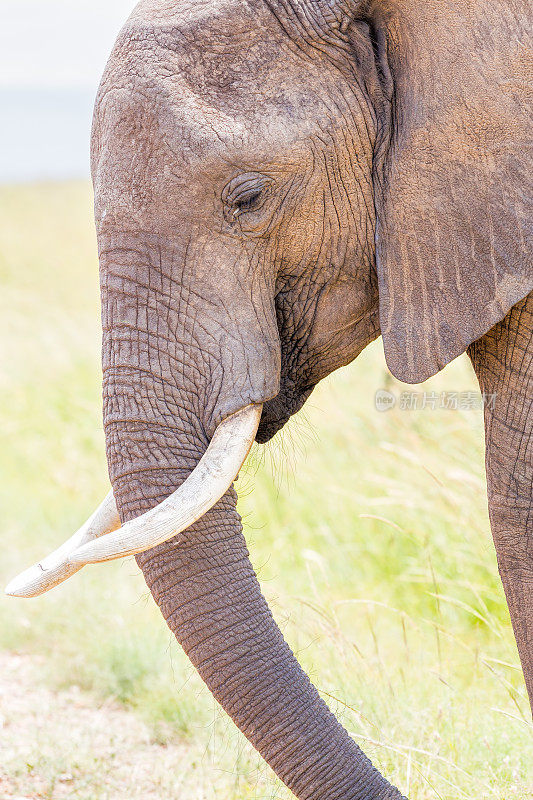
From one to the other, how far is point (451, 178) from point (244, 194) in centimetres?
44

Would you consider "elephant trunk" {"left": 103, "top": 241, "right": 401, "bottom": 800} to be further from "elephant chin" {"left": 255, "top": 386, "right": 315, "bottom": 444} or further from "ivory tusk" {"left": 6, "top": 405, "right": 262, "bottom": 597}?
"elephant chin" {"left": 255, "top": 386, "right": 315, "bottom": 444}

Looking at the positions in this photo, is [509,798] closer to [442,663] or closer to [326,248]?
[442,663]

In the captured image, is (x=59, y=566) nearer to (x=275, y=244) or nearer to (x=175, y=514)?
(x=175, y=514)

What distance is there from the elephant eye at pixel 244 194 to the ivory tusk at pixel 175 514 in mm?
417

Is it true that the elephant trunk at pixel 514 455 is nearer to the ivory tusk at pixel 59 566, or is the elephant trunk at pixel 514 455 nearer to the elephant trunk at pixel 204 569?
the elephant trunk at pixel 204 569

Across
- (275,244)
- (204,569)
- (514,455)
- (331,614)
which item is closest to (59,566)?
(204,569)

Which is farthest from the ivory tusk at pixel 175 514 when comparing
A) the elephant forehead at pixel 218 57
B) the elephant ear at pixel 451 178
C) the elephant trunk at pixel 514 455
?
the elephant forehead at pixel 218 57

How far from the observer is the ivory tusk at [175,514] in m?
2.02

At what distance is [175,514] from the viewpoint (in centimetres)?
206

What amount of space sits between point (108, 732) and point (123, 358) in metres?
Answer: 2.13

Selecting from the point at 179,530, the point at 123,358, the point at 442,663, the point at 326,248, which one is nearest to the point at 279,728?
the point at 179,530

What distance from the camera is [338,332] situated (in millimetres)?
2453

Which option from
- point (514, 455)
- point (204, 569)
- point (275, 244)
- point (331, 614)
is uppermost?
point (275, 244)

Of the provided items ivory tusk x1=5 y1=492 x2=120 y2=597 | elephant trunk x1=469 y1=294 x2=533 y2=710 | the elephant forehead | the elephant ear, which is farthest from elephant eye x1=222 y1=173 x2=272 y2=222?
ivory tusk x1=5 y1=492 x2=120 y2=597
